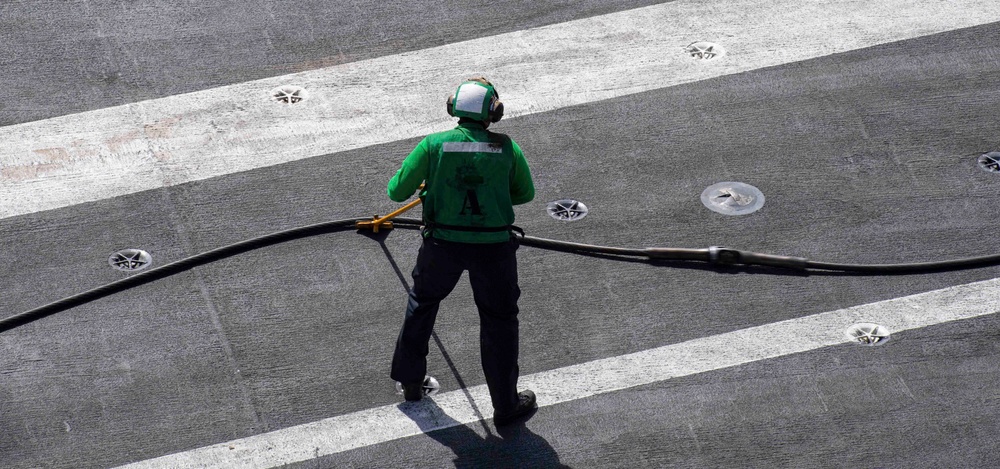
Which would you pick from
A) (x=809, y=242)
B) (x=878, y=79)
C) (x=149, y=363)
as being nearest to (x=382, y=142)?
(x=149, y=363)

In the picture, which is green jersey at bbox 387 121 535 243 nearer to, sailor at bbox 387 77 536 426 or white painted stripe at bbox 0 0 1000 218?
sailor at bbox 387 77 536 426

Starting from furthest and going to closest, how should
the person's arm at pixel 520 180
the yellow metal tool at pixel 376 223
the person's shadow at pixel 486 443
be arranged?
the yellow metal tool at pixel 376 223, the person's shadow at pixel 486 443, the person's arm at pixel 520 180

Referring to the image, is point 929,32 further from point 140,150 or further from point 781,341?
point 140,150

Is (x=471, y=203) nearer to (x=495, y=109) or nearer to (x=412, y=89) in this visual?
(x=495, y=109)

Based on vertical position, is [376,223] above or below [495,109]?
below

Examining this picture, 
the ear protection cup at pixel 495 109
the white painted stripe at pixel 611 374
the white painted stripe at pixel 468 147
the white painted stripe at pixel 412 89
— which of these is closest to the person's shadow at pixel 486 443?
the white painted stripe at pixel 611 374

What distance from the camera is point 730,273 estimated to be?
290 inches

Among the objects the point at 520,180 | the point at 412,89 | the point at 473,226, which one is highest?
the point at 520,180

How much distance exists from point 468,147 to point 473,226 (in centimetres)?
41

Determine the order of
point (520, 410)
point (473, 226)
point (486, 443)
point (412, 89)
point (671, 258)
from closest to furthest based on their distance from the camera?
point (473, 226) < point (486, 443) < point (520, 410) < point (671, 258) < point (412, 89)

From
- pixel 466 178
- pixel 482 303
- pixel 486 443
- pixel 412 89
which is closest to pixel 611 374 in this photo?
pixel 486 443

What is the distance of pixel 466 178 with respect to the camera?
5.80 m

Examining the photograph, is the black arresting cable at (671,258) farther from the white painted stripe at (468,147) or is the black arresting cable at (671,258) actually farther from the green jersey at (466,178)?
the white painted stripe at (468,147)

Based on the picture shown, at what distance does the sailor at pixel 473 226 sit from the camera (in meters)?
5.82
